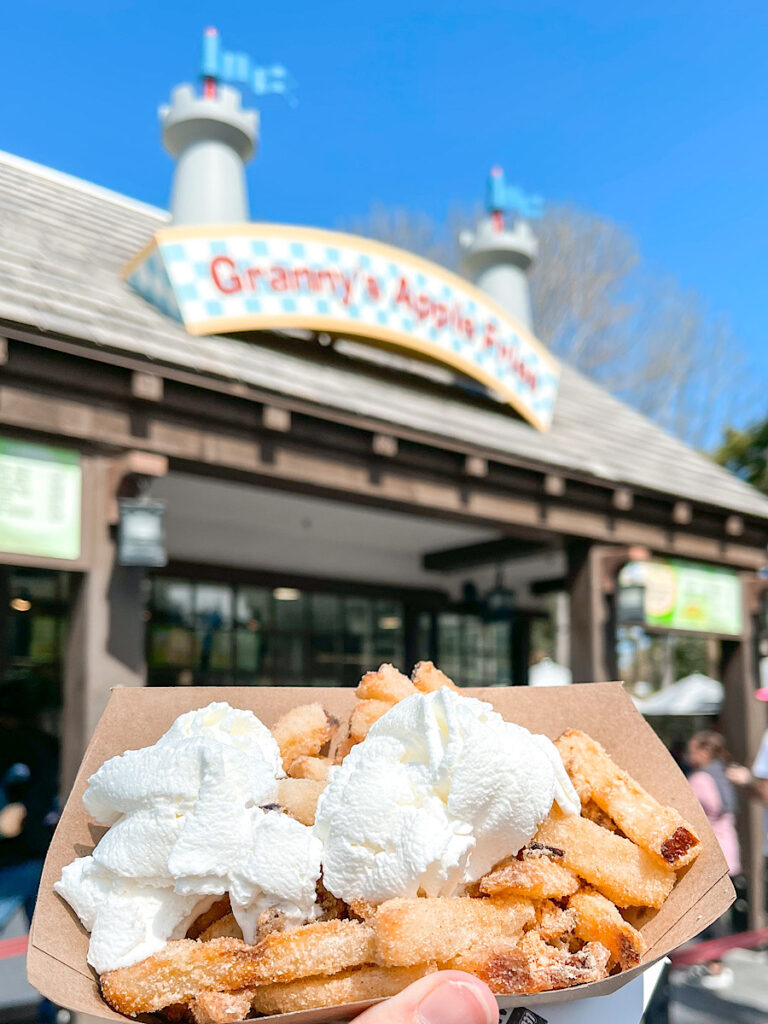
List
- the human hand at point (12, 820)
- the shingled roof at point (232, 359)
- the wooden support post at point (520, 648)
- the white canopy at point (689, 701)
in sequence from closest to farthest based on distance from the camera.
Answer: the shingled roof at point (232, 359), the human hand at point (12, 820), the wooden support post at point (520, 648), the white canopy at point (689, 701)

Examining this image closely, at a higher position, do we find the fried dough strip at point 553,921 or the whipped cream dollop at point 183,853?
the whipped cream dollop at point 183,853

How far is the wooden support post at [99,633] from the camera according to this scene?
411cm

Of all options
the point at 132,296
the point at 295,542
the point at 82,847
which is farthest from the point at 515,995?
the point at 295,542

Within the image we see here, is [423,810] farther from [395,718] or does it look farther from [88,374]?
[88,374]

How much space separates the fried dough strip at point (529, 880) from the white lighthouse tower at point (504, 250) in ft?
26.2

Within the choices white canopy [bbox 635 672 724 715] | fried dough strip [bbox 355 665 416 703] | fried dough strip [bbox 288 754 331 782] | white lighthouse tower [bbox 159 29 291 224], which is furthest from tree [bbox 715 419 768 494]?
fried dough strip [bbox 288 754 331 782]

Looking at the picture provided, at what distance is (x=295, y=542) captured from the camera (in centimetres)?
800

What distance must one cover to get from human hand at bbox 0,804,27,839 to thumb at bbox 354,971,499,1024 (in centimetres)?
432

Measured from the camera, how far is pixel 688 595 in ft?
24.9

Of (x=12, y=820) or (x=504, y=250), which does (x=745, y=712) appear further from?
(x=12, y=820)

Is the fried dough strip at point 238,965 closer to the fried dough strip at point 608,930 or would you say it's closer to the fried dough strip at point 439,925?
the fried dough strip at point 439,925

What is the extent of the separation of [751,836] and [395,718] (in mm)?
7508

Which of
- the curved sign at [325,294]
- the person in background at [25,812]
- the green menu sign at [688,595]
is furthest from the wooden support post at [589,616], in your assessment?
the person in background at [25,812]

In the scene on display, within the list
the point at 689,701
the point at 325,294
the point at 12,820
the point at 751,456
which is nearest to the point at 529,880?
the point at 12,820
